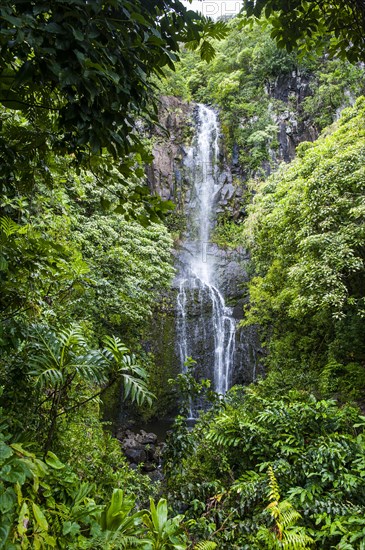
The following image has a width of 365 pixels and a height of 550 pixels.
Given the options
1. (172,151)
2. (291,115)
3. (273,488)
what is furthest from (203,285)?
(273,488)

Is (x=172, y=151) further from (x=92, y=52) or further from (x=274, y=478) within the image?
(x=92, y=52)

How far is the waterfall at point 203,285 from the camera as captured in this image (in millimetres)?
12086

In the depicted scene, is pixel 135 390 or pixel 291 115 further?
pixel 291 115

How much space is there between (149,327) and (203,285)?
3.11 meters

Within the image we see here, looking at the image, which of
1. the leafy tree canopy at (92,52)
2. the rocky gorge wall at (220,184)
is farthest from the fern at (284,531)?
the rocky gorge wall at (220,184)

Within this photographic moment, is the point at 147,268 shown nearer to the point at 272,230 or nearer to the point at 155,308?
the point at 272,230

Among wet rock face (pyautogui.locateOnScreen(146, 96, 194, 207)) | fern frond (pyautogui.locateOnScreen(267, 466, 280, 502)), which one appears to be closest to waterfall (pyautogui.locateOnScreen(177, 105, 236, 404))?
wet rock face (pyautogui.locateOnScreen(146, 96, 194, 207))

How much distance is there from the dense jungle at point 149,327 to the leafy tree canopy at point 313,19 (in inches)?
0.5

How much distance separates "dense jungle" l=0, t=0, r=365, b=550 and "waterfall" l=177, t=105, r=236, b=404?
11 centimetres

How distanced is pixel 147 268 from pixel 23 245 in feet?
19.9

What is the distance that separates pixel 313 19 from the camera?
1.99 m

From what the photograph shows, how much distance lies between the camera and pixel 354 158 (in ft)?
20.8

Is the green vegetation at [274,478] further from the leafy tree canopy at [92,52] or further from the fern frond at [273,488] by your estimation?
the leafy tree canopy at [92,52]

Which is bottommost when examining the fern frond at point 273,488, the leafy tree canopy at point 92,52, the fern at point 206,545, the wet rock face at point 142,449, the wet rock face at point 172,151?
the wet rock face at point 142,449
